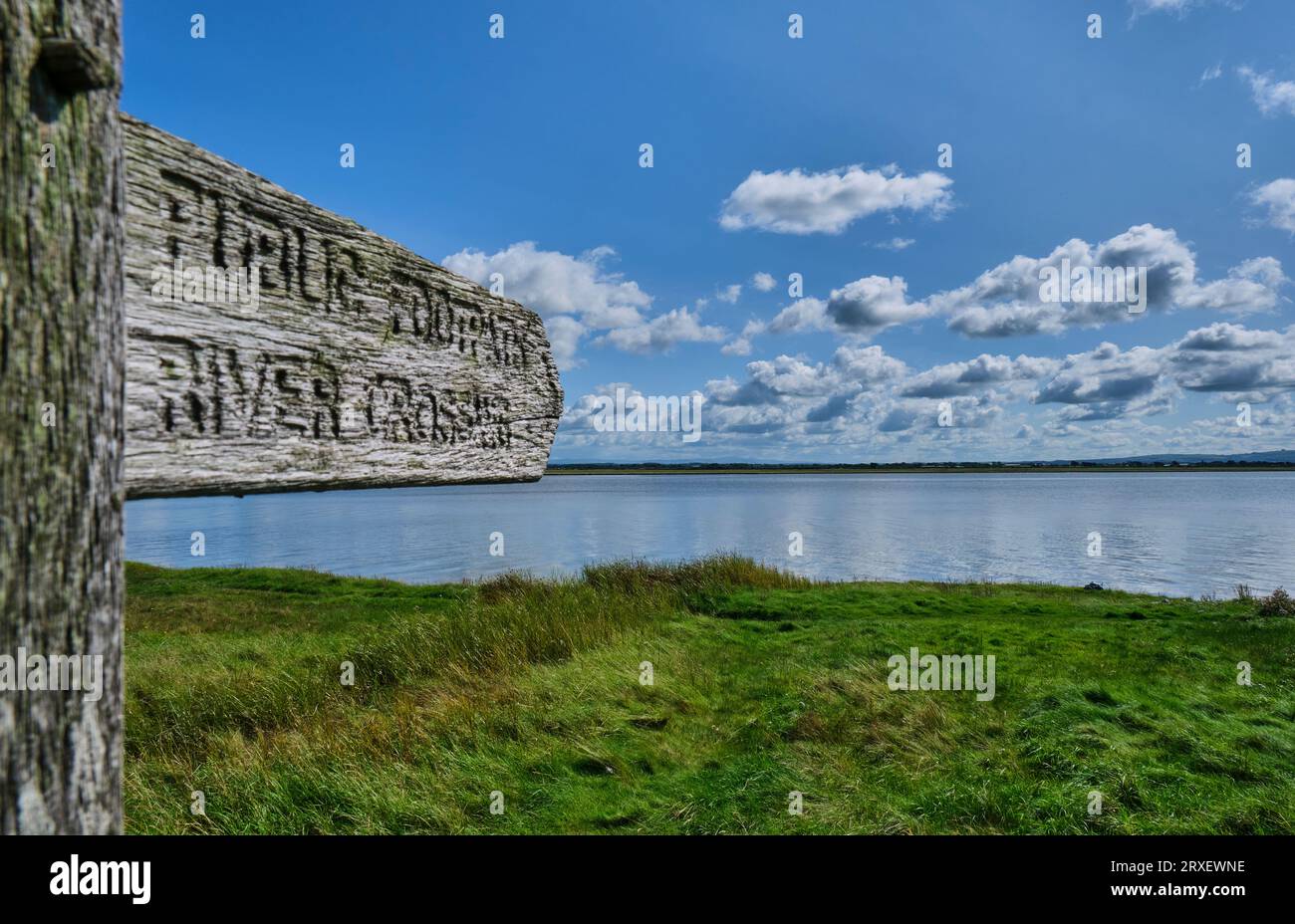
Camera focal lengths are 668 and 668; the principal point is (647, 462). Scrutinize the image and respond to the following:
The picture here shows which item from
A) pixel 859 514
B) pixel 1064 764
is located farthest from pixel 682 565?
pixel 859 514

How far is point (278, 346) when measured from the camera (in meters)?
1.61

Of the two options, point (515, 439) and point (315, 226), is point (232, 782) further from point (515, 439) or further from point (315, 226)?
point (315, 226)

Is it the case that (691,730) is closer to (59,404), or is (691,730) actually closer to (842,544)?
(59,404)

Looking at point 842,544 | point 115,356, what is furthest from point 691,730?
point 842,544

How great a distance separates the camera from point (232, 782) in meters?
6.18

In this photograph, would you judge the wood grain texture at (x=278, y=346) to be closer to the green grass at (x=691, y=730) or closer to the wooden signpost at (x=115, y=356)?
the wooden signpost at (x=115, y=356)

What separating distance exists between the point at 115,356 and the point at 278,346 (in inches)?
13.7

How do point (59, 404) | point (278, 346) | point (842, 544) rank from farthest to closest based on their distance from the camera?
point (842, 544) → point (278, 346) → point (59, 404)

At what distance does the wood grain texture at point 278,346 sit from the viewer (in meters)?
1.41

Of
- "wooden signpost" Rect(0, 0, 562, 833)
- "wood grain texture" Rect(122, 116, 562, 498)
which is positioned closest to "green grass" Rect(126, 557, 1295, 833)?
"wood grain texture" Rect(122, 116, 562, 498)

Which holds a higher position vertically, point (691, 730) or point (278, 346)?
point (278, 346)

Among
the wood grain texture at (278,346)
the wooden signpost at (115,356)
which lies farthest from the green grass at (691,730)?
the wooden signpost at (115,356)

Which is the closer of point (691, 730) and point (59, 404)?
point (59, 404)

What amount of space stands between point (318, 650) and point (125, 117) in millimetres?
13111
